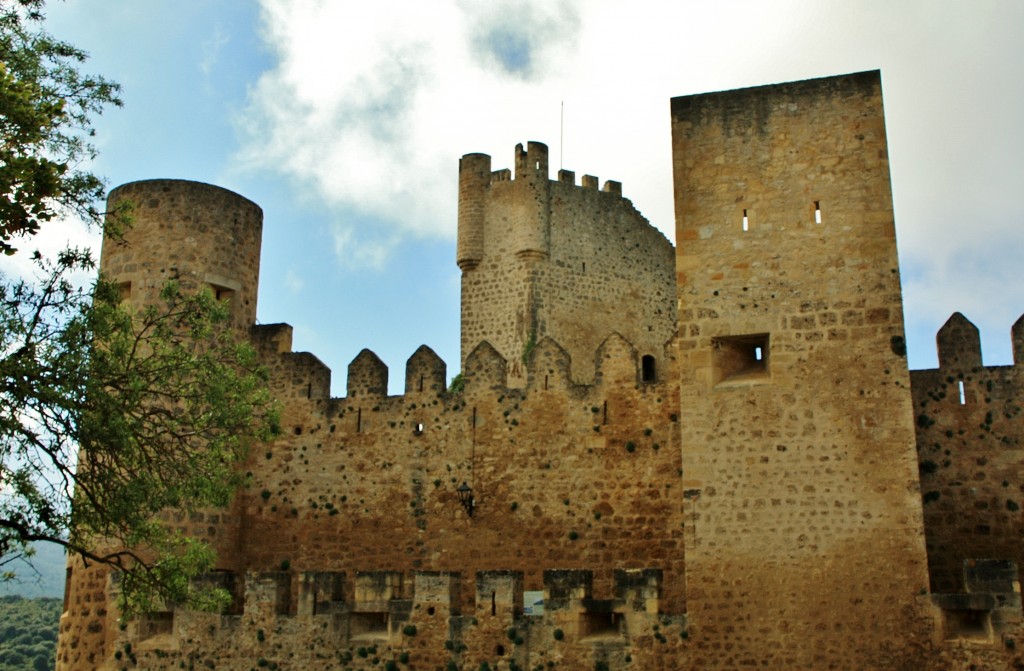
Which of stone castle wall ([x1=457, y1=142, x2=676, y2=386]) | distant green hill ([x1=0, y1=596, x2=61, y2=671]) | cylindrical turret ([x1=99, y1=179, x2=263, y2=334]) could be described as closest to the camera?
cylindrical turret ([x1=99, y1=179, x2=263, y2=334])

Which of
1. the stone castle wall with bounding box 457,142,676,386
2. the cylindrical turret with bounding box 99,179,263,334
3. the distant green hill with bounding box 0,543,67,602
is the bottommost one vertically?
the distant green hill with bounding box 0,543,67,602

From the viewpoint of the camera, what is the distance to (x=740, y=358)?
15047 millimetres

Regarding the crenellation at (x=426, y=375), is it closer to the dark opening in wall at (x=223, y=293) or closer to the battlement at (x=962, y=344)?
the dark opening in wall at (x=223, y=293)

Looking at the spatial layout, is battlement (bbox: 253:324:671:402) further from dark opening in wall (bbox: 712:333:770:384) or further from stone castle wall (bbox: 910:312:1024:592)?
stone castle wall (bbox: 910:312:1024:592)

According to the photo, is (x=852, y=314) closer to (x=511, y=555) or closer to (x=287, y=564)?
(x=511, y=555)

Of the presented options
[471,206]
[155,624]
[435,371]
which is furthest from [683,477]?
[471,206]

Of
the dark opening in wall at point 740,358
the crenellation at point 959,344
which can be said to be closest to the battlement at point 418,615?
the dark opening in wall at point 740,358

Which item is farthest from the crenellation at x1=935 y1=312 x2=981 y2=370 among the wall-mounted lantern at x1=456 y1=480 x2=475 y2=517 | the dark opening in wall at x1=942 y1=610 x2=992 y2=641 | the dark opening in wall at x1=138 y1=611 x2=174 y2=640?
the dark opening in wall at x1=138 y1=611 x2=174 y2=640

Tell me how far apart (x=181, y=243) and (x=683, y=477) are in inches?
327

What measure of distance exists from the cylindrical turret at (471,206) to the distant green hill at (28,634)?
13938mm

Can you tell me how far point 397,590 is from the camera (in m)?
15.6

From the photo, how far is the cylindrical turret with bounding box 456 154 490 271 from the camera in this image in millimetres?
30016

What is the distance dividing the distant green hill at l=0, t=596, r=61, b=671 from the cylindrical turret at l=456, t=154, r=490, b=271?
13.9 meters

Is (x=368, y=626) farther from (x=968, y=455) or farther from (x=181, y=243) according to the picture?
(x=968, y=455)
